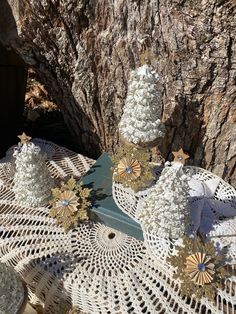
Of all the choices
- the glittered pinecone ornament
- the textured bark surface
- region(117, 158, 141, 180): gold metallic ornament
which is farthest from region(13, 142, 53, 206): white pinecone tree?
the textured bark surface

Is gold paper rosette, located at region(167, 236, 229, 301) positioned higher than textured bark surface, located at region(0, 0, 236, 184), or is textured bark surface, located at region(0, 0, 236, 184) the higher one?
textured bark surface, located at region(0, 0, 236, 184)

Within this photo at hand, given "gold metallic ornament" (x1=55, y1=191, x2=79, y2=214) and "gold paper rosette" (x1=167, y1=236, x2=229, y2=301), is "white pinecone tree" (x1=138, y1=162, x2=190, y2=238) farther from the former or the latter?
"gold metallic ornament" (x1=55, y1=191, x2=79, y2=214)

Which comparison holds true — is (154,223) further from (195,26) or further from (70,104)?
(70,104)

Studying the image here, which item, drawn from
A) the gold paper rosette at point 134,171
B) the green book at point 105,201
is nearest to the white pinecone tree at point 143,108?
the gold paper rosette at point 134,171

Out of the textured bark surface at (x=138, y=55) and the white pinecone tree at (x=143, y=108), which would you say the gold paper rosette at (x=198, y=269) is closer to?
the white pinecone tree at (x=143, y=108)

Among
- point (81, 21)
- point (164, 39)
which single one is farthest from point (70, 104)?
point (164, 39)
